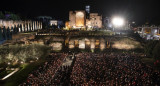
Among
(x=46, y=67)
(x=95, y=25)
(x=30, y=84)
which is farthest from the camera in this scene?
(x=95, y=25)

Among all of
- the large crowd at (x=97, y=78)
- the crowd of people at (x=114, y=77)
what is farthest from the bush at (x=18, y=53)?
the crowd of people at (x=114, y=77)

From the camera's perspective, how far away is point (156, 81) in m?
16.2

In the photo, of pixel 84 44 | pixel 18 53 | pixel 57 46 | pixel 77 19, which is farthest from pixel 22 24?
pixel 18 53

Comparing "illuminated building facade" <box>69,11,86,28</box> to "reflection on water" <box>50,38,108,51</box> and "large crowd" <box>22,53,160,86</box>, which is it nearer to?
"reflection on water" <box>50,38,108,51</box>

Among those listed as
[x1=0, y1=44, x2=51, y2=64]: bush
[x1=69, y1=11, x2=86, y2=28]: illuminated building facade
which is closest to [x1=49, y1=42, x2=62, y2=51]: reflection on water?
[x1=0, y1=44, x2=51, y2=64]: bush

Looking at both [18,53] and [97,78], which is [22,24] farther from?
[97,78]

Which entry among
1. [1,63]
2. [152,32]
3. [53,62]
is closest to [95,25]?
[152,32]

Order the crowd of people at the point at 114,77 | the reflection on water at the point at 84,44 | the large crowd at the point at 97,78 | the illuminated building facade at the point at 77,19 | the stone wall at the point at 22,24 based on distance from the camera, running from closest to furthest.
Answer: the crowd of people at the point at 114,77 < the large crowd at the point at 97,78 < the reflection on water at the point at 84,44 < the stone wall at the point at 22,24 < the illuminated building facade at the point at 77,19

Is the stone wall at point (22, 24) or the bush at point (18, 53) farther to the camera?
the stone wall at point (22, 24)

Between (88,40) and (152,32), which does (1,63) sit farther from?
(152,32)

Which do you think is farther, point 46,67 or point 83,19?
point 83,19

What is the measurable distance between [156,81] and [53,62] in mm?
15577

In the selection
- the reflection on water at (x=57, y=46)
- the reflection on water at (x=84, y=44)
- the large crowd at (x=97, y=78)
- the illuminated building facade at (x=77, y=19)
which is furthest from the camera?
the illuminated building facade at (x=77, y=19)

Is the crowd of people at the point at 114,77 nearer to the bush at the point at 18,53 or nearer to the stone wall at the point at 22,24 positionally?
the bush at the point at 18,53
